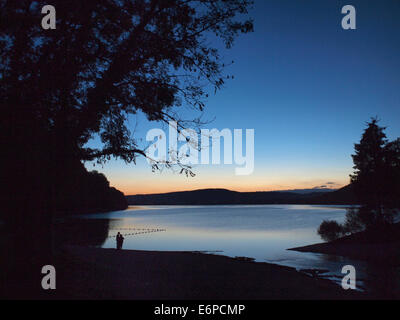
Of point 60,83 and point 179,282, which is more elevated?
point 60,83

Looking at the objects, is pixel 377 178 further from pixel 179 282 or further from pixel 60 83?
pixel 60 83

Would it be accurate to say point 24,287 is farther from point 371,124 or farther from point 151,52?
point 371,124

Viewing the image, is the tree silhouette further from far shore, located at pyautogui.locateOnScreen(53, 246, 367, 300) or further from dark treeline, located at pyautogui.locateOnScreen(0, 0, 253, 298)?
dark treeline, located at pyautogui.locateOnScreen(0, 0, 253, 298)

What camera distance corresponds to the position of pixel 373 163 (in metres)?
36.8

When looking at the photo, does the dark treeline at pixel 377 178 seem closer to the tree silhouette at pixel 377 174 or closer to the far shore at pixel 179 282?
the tree silhouette at pixel 377 174

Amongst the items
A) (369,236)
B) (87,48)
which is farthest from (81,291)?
(369,236)

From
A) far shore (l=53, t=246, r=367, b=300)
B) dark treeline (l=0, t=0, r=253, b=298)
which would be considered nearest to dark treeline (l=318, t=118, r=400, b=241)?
far shore (l=53, t=246, r=367, b=300)

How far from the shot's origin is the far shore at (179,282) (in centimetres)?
977

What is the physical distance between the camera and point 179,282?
502 inches

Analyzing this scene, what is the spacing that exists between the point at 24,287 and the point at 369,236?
3582 centimetres

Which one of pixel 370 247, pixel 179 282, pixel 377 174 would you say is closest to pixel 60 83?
pixel 179 282

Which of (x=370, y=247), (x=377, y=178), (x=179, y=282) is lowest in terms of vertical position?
(x=370, y=247)

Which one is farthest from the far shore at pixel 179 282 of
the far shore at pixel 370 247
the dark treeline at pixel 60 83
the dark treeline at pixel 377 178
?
the dark treeline at pixel 377 178

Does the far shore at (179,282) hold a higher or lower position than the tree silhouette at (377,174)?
lower
